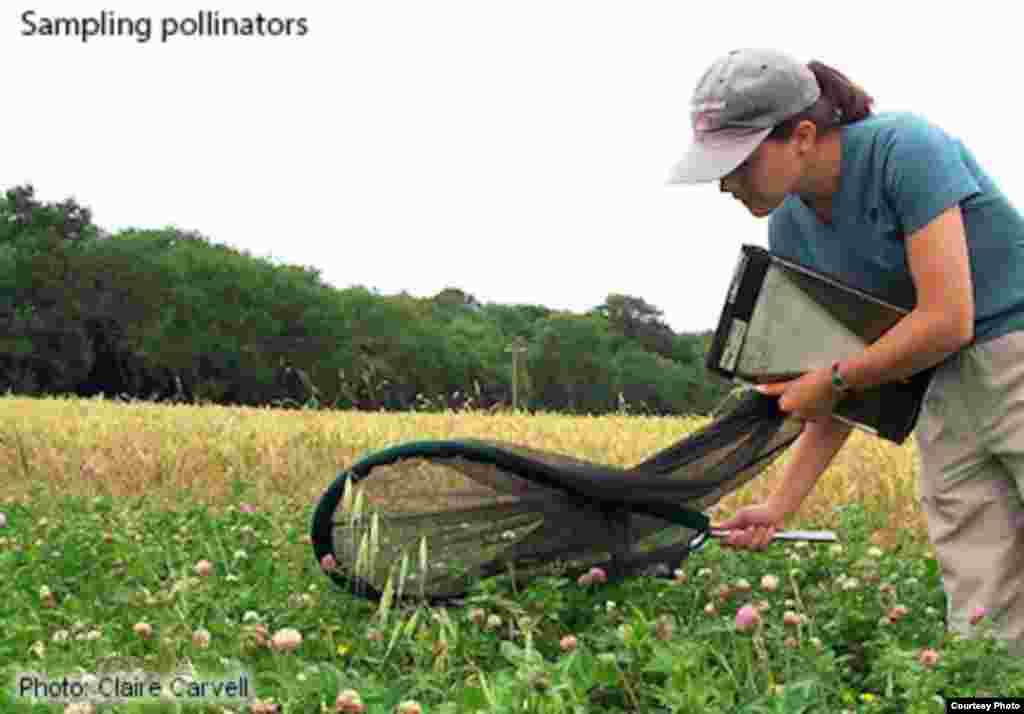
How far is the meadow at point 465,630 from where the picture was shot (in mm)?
3135

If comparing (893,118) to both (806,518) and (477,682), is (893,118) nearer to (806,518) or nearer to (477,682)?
(477,682)

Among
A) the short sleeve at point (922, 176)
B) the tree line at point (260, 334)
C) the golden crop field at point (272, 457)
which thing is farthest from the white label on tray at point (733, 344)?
the tree line at point (260, 334)

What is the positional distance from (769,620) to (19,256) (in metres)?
45.0

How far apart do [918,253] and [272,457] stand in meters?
6.06

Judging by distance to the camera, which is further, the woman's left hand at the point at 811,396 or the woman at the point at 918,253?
the woman's left hand at the point at 811,396

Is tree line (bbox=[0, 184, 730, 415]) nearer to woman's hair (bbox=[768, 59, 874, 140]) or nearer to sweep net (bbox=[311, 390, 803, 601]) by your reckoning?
sweep net (bbox=[311, 390, 803, 601])

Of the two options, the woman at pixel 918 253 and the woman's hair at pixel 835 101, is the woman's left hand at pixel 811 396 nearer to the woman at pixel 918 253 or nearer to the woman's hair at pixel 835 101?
the woman at pixel 918 253

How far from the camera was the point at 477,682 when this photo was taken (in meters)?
3.42

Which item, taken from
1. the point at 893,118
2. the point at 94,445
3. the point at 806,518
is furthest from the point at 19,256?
the point at 893,118

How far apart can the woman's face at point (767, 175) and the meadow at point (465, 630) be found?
1.07 meters

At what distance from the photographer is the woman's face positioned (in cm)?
371

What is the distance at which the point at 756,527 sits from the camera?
440 cm

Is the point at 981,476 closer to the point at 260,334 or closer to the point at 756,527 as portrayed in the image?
the point at 756,527

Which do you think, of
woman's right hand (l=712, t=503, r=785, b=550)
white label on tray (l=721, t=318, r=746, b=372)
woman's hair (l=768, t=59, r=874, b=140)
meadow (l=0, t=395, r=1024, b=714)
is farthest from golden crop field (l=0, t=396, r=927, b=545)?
woman's hair (l=768, t=59, r=874, b=140)
